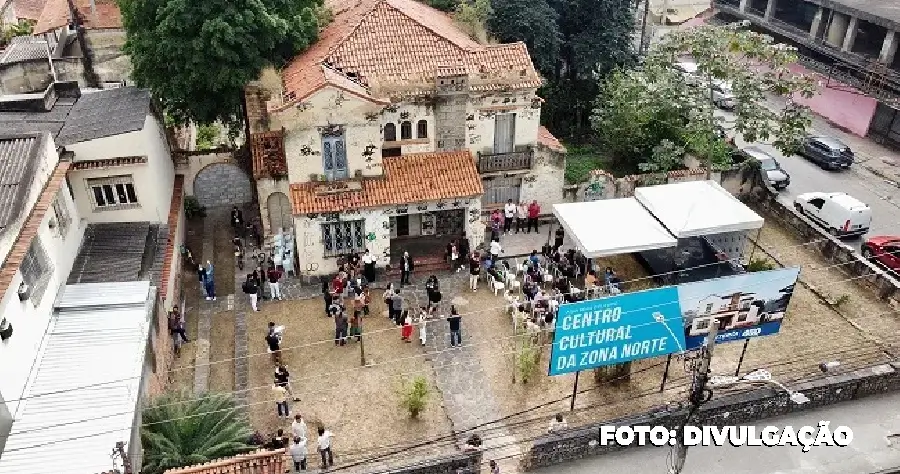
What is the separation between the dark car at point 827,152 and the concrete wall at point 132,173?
2964 cm

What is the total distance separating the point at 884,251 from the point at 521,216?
13.8m

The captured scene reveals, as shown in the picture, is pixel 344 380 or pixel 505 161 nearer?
pixel 344 380

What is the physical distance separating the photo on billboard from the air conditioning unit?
54.4ft

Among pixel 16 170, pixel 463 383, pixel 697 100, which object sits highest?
pixel 16 170

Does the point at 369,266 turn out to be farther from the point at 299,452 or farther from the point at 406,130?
the point at 299,452

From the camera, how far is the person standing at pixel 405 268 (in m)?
25.1

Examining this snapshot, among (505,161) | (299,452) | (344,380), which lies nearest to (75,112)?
(344,380)

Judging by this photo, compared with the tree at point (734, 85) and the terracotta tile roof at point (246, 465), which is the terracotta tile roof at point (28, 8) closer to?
the tree at point (734, 85)

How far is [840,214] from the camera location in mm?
29406

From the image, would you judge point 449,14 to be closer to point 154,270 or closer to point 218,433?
point 154,270

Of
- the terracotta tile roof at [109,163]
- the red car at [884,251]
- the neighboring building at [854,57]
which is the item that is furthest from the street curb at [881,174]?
the terracotta tile roof at [109,163]

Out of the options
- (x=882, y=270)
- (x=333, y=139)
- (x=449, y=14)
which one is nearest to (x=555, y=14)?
(x=449, y=14)

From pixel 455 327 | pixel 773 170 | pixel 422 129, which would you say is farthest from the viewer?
pixel 773 170

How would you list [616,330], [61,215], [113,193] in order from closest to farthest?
1. [616,330]
2. [61,215]
3. [113,193]
